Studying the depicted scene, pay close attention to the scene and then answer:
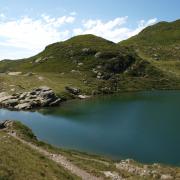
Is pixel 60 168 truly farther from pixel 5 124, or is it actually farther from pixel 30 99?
pixel 30 99

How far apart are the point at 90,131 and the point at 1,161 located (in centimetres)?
5144

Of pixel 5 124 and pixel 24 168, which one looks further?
pixel 5 124

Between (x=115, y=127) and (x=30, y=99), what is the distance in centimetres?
5128

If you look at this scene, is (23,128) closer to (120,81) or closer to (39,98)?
(39,98)

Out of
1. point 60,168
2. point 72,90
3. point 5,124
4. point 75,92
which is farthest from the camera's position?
point 72,90

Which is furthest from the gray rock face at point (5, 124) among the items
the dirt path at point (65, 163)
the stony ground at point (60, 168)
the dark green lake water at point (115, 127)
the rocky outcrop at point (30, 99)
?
the rocky outcrop at point (30, 99)

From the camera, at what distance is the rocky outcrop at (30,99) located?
125806 millimetres

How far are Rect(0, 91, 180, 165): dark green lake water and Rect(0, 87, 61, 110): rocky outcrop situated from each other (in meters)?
6.70

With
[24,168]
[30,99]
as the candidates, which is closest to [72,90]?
[30,99]

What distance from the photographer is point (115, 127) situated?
91.6 metres

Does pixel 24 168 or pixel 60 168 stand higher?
pixel 24 168

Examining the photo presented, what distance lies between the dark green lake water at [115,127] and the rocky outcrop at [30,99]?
6.70 metres

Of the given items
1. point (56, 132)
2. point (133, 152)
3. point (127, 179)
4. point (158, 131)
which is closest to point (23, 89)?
point (56, 132)

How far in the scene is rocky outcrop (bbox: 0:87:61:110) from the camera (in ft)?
413
